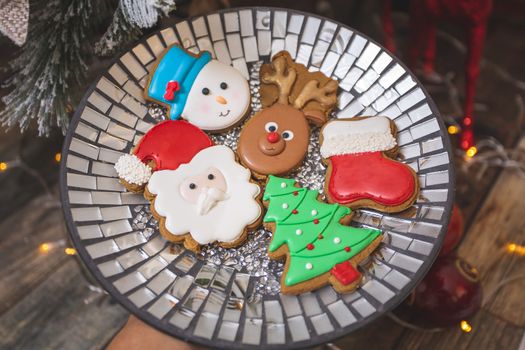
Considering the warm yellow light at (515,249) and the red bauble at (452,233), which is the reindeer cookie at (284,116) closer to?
the red bauble at (452,233)

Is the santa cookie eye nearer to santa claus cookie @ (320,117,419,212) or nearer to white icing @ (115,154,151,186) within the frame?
santa claus cookie @ (320,117,419,212)

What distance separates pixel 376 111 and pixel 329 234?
0.21 m

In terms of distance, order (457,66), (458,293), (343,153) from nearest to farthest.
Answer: (343,153) < (458,293) < (457,66)

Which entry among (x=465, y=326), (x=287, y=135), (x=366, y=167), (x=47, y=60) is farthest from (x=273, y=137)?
(x=465, y=326)

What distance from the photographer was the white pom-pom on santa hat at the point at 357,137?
2.32 feet

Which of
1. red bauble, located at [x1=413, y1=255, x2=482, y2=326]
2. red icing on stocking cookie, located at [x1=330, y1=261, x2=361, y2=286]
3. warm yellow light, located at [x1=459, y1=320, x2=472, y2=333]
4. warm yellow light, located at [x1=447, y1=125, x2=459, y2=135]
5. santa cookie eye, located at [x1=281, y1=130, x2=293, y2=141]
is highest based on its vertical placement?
warm yellow light, located at [x1=447, y1=125, x2=459, y2=135]

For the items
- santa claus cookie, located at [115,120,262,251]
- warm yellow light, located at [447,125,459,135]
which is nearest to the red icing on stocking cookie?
santa claus cookie, located at [115,120,262,251]

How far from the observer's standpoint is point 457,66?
127 cm

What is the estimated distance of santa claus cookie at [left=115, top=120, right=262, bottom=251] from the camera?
2.17 feet

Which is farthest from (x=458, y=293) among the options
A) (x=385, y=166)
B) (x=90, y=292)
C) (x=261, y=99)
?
(x=90, y=292)

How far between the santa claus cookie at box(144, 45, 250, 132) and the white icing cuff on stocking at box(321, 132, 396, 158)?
0.13 meters

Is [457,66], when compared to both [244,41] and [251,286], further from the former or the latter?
[251,286]

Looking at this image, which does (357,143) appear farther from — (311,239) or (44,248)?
(44,248)

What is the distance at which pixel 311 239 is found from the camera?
2.15ft
